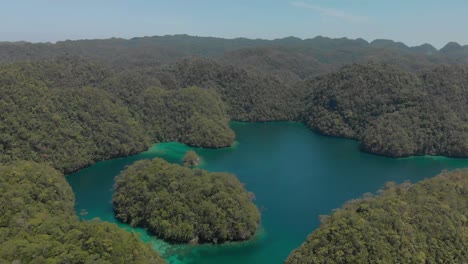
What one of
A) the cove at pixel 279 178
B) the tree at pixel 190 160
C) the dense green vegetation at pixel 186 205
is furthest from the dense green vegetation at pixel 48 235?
the tree at pixel 190 160

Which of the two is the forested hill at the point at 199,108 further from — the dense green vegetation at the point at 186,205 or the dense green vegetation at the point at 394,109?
the dense green vegetation at the point at 186,205

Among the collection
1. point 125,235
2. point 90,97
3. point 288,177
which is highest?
point 90,97

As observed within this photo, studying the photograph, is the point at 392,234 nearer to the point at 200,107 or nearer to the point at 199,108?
the point at 199,108

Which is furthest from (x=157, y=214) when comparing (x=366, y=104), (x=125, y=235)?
(x=366, y=104)

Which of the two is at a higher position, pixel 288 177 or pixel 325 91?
pixel 325 91

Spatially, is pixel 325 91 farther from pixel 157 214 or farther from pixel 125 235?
pixel 125 235

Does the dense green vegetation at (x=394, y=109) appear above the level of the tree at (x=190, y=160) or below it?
above
